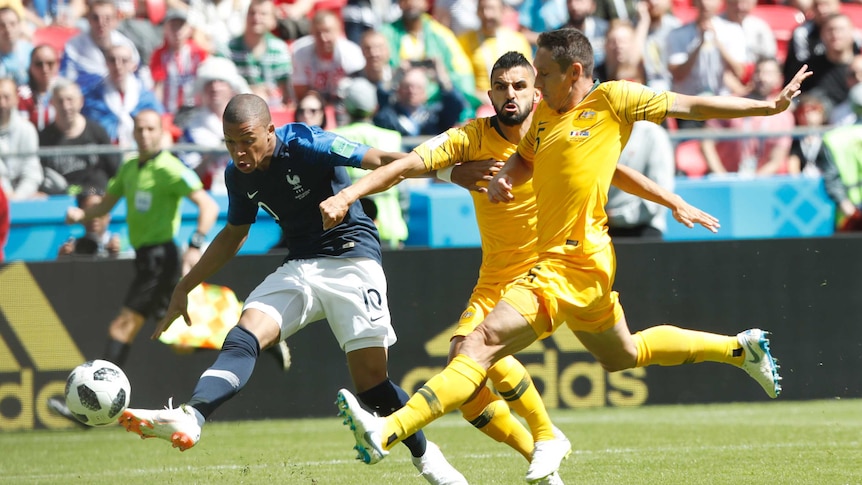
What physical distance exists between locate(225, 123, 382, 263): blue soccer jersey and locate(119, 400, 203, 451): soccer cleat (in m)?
1.41

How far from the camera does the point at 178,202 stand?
35.1 feet

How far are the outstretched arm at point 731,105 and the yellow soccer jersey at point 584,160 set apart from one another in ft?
0.27

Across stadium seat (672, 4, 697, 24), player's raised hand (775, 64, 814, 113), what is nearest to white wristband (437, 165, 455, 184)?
player's raised hand (775, 64, 814, 113)

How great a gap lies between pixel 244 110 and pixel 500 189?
1.42m

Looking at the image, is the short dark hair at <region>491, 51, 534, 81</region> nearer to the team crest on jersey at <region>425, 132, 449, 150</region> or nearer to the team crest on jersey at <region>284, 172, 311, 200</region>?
the team crest on jersey at <region>425, 132, 449, 150</region>

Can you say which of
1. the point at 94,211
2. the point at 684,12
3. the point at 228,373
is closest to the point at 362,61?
the point at 94,211

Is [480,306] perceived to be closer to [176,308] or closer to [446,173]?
[446,173]

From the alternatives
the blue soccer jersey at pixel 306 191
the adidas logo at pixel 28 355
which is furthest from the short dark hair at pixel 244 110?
the adidas logo at pixel 28 355

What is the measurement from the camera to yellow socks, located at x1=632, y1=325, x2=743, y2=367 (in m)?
6.63

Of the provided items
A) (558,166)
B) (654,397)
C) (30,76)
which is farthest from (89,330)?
(558,166)

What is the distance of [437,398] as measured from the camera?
564 centimetres

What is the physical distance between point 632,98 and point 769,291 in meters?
5.22

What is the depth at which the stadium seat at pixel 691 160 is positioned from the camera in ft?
36.8

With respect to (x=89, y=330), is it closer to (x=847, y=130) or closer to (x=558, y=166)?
(x=558, y=166)
